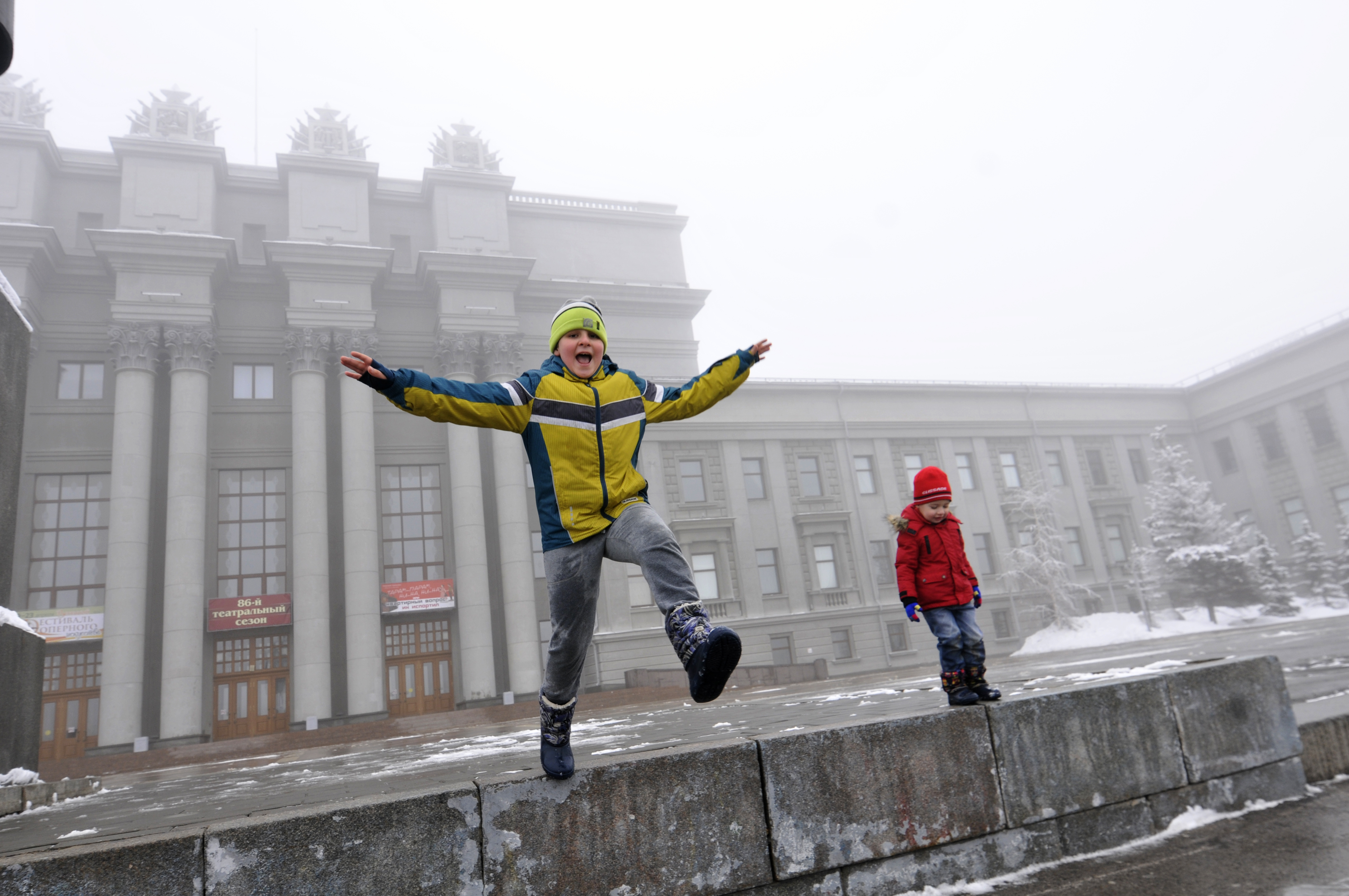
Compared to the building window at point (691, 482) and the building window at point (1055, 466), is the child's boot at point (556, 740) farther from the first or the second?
the building window at point (1055, 466)

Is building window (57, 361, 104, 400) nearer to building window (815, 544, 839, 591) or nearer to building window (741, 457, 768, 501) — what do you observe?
building window (741, 457, 768, 501)

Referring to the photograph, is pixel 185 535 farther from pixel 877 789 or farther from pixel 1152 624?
pixel 1152 624

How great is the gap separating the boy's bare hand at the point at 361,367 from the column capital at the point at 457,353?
3048 cm

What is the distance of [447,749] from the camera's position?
9852 mm

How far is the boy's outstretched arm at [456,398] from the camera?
10.9 feet

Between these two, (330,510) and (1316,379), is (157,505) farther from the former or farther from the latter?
(1316,379)

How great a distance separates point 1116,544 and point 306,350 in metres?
39.9

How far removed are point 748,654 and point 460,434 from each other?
14.6 meters

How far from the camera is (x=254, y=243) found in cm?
3466

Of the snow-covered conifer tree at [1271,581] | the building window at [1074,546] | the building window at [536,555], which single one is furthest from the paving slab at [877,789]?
the snow-covered conifer tree at [1271,581]

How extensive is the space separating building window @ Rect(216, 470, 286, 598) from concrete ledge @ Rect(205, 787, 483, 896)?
30.3 meters

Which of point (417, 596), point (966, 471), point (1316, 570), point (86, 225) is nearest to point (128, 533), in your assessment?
point (417, 596)

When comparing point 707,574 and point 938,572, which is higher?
point 707,574

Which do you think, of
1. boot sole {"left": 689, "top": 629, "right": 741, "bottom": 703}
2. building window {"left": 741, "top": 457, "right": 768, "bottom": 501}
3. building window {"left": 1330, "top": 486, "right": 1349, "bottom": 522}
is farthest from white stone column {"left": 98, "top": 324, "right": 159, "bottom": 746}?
building window {"left": 1330, "top": 486, "right": 1349, "bottom": 522}
